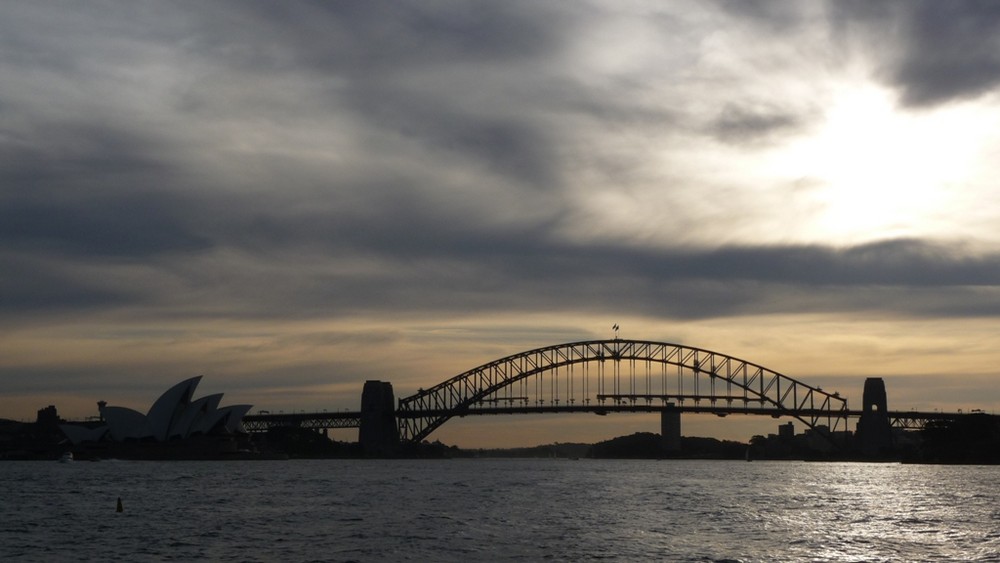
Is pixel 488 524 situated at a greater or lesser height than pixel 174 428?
lesser

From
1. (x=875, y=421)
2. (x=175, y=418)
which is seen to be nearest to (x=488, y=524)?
(x=175, y=418)

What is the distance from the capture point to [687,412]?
16750 cm

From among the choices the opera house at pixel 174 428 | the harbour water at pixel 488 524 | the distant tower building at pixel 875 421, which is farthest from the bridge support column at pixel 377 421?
the harbour water at pixel 488 524

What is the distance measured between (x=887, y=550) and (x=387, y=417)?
14757 cm

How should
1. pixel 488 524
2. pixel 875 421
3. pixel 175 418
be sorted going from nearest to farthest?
pixel 488 524
pixel 175 418
pixel 875 421

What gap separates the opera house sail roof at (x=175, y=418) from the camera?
549 feet

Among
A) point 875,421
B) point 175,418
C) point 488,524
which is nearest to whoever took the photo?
point 488,524

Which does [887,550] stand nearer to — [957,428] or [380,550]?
[380,550]

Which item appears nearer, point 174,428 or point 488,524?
point 488,524

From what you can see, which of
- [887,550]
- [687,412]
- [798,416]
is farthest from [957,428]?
[887,550]

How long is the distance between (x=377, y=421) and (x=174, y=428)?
30.9 m

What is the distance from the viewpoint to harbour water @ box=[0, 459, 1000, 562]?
126 ft

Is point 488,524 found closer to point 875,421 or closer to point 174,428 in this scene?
point 174,428

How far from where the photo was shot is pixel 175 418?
552ft
